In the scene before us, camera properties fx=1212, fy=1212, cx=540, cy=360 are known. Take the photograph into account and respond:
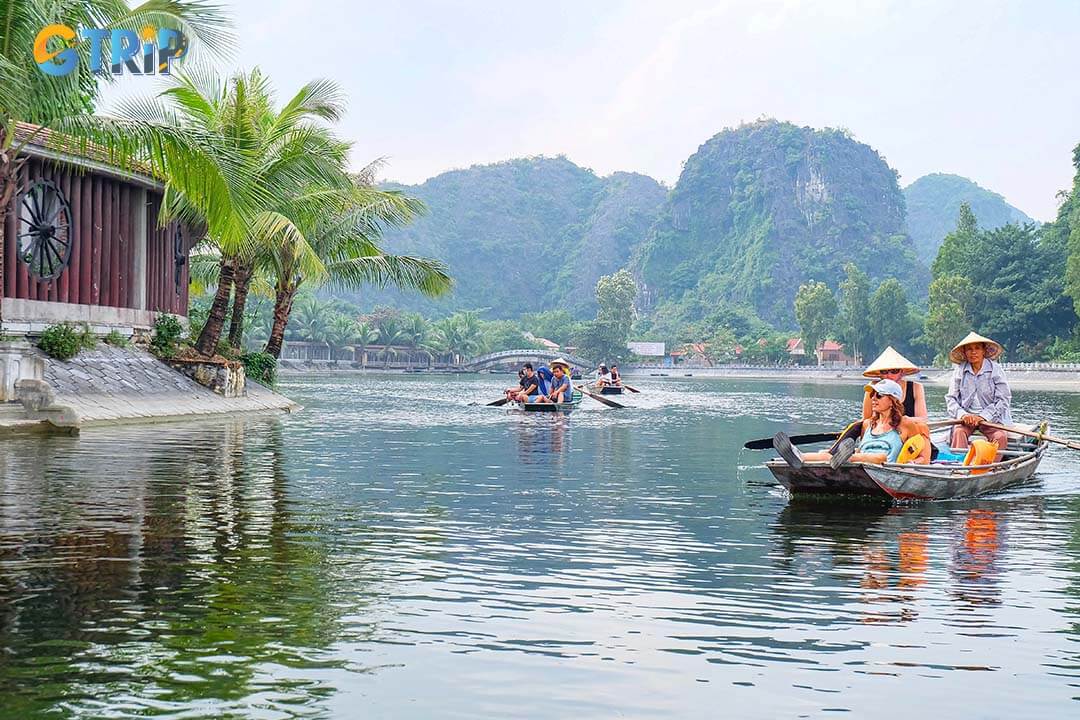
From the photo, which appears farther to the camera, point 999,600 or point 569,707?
point 999,600

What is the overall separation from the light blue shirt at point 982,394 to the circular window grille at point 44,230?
19871 millimetres

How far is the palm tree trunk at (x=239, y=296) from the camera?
34938 mm

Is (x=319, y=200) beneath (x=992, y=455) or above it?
above

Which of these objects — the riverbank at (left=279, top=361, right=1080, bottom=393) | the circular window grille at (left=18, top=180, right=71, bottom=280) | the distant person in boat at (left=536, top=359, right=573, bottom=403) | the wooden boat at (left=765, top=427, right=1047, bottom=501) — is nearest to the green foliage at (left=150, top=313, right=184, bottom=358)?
the circular window grille at (left=18, top=180, right=71, bottom=280)

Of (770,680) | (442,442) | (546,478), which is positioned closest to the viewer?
(770,680)

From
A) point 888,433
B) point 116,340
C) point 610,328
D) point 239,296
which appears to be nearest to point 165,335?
point 116,340

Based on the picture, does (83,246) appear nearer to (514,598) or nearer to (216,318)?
(216,318)

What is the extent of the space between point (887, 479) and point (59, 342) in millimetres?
18455

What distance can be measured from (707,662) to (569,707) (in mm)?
1226

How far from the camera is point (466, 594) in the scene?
348 inches

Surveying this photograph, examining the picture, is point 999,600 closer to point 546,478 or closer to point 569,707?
point 569,707

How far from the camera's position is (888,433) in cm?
1509

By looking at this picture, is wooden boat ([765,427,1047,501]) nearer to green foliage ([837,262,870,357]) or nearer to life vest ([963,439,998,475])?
life vest ([963,439,998,475])

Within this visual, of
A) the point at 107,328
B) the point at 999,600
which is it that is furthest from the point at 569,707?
the point at 107,328
